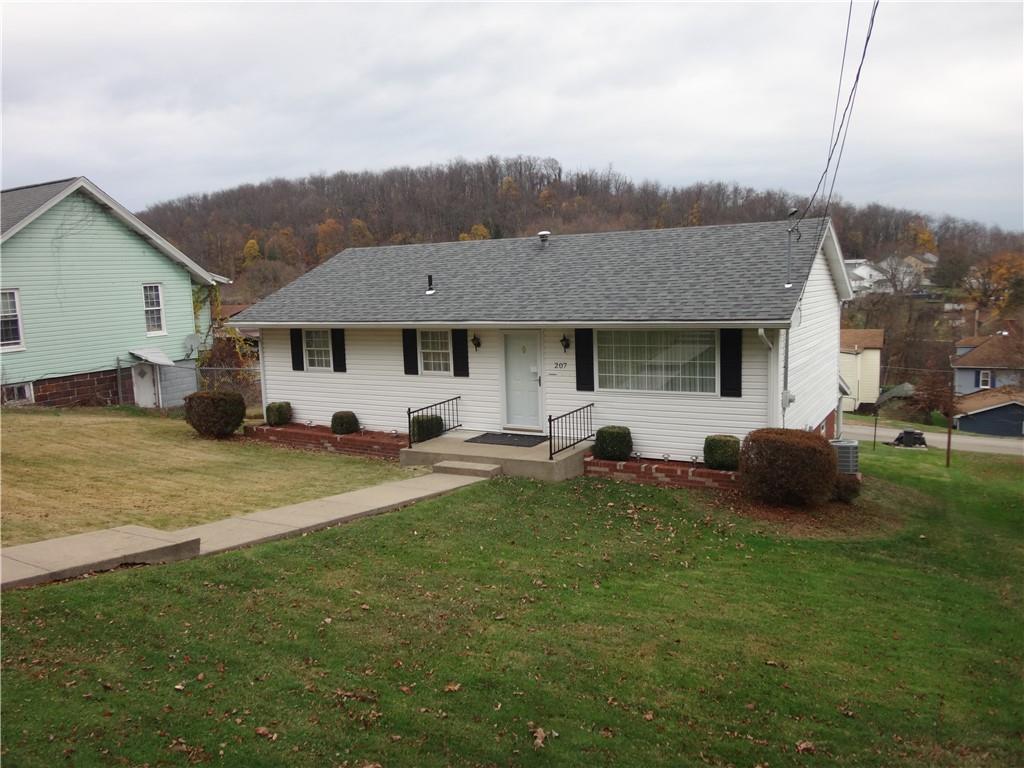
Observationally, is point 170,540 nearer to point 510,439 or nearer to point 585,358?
point 510,439

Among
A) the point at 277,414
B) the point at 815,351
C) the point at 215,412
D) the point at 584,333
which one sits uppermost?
the point at 584,333

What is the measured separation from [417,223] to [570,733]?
206 feet

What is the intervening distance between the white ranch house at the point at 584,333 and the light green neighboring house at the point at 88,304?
7182 mm

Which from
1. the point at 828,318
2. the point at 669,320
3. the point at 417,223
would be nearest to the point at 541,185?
the point at 417,223

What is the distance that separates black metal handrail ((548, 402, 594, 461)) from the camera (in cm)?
1404

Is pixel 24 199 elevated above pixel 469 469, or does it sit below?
above

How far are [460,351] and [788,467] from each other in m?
6.96

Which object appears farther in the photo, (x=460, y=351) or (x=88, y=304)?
(x=88, y=304)

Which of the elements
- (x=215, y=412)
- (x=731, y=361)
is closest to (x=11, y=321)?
(x=215, y=412)

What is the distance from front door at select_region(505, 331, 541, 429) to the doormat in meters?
0.29

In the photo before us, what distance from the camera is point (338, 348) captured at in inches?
661

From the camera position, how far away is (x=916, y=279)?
65500 millimetres

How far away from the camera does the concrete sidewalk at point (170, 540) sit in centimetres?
682

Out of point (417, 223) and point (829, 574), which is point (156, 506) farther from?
point (417, 223)
